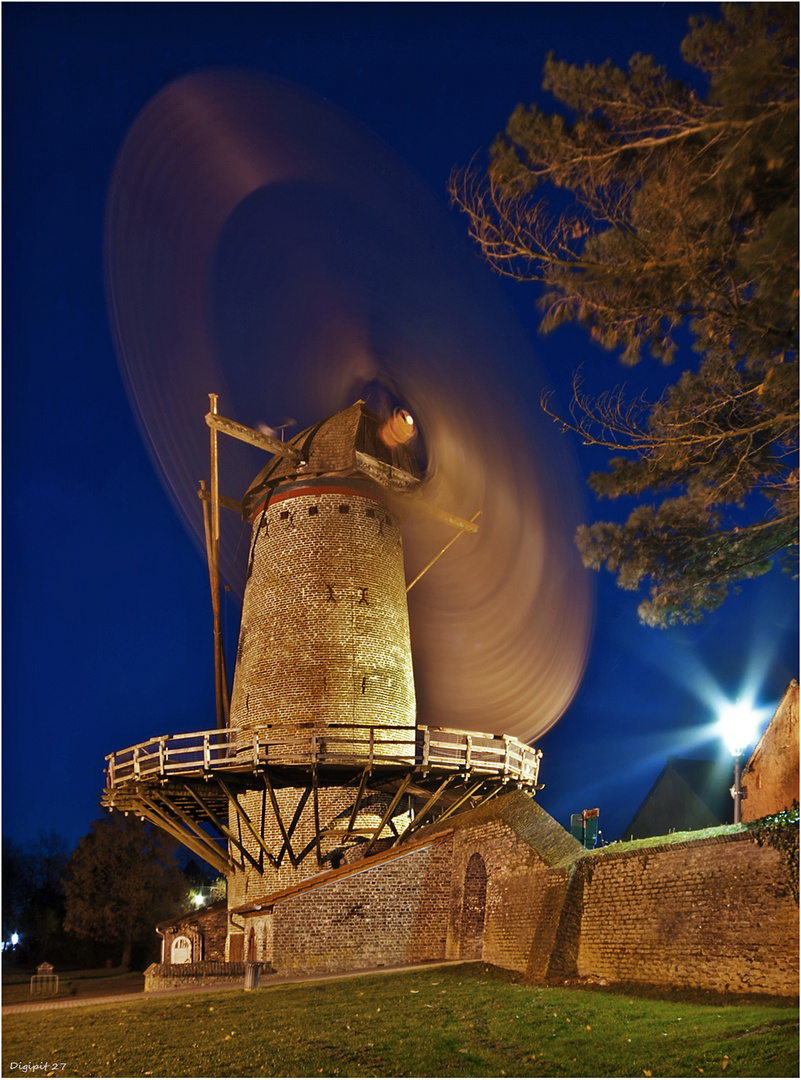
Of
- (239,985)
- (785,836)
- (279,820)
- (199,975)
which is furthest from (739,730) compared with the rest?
(199,975)

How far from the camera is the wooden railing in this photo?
58.9 ft

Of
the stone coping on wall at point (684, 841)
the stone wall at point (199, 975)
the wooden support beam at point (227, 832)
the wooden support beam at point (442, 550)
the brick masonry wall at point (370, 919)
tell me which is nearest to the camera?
the stone coping on wall at point (684, 841)

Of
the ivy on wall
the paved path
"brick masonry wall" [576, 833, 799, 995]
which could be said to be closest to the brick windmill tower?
the paved path

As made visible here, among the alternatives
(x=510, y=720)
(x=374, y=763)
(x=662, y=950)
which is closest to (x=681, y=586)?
(x=662, y=950)

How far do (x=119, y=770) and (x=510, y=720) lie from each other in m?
18.3

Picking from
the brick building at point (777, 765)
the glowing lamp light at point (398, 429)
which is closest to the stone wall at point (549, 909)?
the brick building at point (777, 765)

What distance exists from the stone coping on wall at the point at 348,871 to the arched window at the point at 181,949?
17.1 feet

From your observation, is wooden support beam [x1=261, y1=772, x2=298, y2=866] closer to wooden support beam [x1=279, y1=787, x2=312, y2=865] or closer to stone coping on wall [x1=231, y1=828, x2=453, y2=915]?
wooden support beam [x1=279, y1=787, x2=312, y2=865]

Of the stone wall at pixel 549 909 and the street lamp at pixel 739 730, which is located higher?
the street lamp at pixel 739 730

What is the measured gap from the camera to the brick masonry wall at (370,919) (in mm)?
16625

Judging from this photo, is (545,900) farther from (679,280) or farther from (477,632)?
(477,632)

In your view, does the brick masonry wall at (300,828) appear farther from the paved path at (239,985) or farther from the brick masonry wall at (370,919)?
the paved path at (239,985)

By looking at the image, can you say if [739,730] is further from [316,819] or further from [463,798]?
[316,819]

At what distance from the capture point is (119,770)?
20.0m
